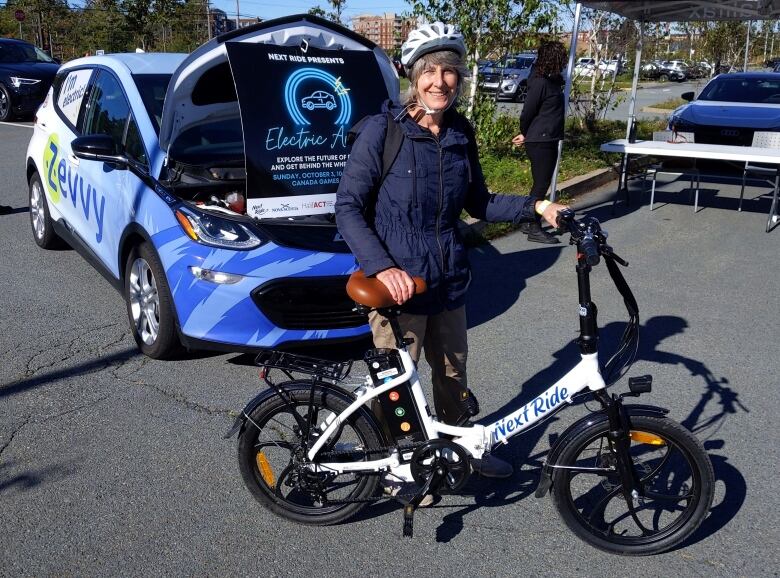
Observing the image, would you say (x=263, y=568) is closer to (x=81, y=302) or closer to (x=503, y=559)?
(x=503, y=559)

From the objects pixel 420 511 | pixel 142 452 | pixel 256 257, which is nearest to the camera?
pixel 420 511

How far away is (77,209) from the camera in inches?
235

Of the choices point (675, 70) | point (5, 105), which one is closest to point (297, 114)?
point (5, 105)

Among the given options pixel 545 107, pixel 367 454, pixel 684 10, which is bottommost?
pixel 367 454

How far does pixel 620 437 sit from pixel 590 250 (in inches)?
27.6

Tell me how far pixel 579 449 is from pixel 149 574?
1641mm

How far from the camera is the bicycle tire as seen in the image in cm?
313

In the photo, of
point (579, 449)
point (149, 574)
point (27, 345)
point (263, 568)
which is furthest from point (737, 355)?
point (27, 345)

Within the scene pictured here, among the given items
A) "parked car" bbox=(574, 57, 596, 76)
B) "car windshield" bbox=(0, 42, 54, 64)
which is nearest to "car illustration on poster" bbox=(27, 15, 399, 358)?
"parked car" bbox=(574, 57, 596, 76)

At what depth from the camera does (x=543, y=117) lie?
26.2 feet

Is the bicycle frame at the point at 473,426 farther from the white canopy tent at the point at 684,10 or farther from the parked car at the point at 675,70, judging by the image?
the parked car at the point at 675,70

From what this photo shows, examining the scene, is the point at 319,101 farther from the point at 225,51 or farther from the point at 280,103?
the point at 225,51

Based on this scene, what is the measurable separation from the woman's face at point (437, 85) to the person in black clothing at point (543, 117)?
200 inches

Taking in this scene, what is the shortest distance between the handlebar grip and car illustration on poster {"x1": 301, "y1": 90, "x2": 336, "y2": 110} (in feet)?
9.33
